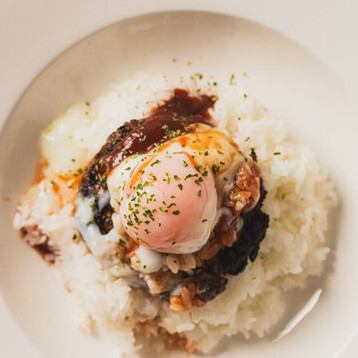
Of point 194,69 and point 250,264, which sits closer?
point 250,264

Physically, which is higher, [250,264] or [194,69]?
[194,69]

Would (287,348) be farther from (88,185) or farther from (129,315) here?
(88,185)

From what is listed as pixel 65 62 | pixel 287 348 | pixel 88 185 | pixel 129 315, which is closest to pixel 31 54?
pixel 65 62
